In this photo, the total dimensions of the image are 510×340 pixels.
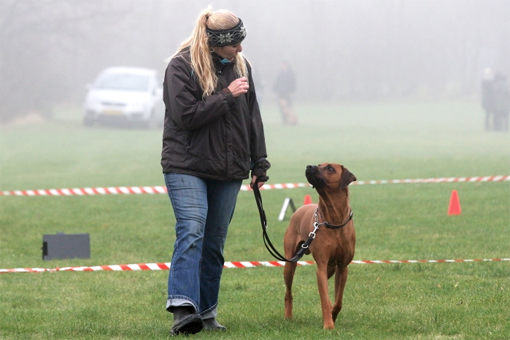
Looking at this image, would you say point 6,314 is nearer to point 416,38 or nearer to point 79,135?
point 79,135

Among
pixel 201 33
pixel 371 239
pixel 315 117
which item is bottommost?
pixel 315 117

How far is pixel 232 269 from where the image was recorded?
8.65 meters

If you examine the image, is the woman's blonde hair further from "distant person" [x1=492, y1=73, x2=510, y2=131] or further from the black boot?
"distant person" [x1=492, y1=73, x2=510, y2=131]

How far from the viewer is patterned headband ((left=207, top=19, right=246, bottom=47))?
559 centimetres

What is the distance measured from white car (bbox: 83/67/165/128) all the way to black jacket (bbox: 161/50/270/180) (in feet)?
91.1

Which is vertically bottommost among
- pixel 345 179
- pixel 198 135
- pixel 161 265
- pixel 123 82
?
pixel 123 82

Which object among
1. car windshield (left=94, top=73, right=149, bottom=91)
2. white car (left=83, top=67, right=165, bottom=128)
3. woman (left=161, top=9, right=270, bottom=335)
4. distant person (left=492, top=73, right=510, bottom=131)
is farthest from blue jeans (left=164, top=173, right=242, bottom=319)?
distant person (left=492, top=73, right=510, bottom=131)

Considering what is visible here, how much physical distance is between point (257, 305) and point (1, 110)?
35498 mm

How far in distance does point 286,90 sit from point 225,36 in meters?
35.4

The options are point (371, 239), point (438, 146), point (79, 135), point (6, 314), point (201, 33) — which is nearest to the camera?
point (201, 33)

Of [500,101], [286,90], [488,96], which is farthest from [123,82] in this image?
[500,101]

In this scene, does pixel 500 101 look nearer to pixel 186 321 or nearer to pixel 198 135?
pixel 198 135

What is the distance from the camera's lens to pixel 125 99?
33.2 m

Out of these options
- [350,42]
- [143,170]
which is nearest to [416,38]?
[350,42]
